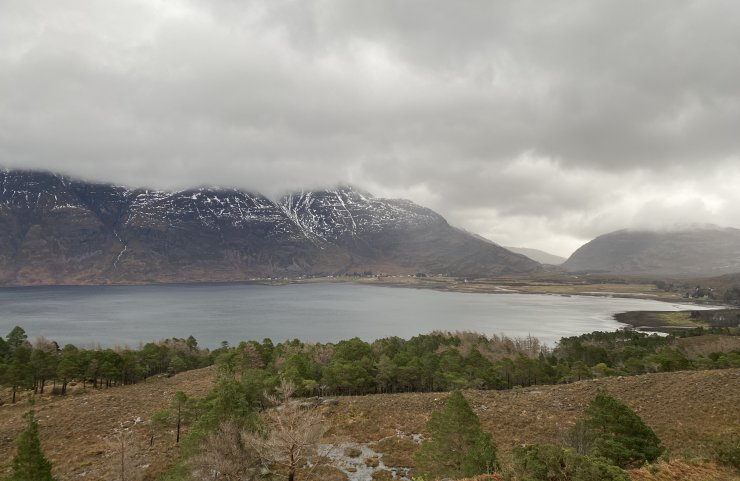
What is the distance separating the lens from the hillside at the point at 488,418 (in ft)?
114

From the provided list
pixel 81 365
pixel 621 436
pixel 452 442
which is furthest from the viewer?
pixel 81 365

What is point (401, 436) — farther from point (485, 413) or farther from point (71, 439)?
point (71, 439)

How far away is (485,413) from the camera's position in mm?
41438

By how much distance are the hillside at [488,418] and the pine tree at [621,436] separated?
5.48m

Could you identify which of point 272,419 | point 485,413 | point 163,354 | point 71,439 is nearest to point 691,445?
point 485,413

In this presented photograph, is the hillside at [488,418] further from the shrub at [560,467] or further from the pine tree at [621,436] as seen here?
the shrub at [560,467]

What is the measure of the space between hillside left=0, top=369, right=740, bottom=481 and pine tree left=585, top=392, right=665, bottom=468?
18.0ft

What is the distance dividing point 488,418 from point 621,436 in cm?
1720

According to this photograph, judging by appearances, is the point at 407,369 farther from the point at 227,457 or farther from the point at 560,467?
the point at 560,467

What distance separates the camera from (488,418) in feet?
132

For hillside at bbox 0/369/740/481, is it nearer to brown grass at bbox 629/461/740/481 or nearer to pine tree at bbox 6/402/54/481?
pine tree at bbox 6/402/54/481

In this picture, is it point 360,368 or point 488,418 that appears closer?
point 488,418

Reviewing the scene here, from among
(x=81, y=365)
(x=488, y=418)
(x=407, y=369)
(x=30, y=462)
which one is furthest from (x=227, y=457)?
(x=81, y=365)

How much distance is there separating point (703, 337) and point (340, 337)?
4142 inches
